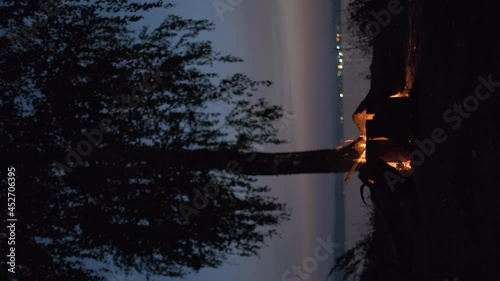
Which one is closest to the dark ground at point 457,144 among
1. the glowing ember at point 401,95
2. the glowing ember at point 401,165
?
the glowing ember at point 401,95

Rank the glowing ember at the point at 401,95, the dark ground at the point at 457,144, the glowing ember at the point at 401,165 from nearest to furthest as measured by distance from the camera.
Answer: the dark ground at the point at 457,144
the glowing ember at the point at 401,95
the glowing ember at the point at 401,165

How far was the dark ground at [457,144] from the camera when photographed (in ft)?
13.3

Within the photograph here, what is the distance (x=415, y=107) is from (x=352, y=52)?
852 centimetres

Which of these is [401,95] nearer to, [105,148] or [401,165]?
[401,165]

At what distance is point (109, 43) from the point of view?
27.9ft

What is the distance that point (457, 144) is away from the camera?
4.76 metres

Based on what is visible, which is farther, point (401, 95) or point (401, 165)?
point (401, 165)

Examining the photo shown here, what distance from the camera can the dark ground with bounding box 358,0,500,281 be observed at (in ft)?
13.3

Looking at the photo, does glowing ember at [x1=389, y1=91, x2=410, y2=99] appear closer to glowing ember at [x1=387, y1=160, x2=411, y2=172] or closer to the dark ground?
the dark ground

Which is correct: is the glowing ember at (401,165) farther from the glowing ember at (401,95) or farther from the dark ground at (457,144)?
the glowing ember at (401,95)

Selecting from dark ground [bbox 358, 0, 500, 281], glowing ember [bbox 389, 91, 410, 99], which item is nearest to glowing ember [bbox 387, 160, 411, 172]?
dark ground [bbox 358, 0, 500, 281]

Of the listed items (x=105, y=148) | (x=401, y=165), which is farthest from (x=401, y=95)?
→ (x=105, y=148)

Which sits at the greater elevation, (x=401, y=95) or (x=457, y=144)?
(x=401, y=95)

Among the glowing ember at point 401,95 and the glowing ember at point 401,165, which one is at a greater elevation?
the glowing ember at point 401,95
